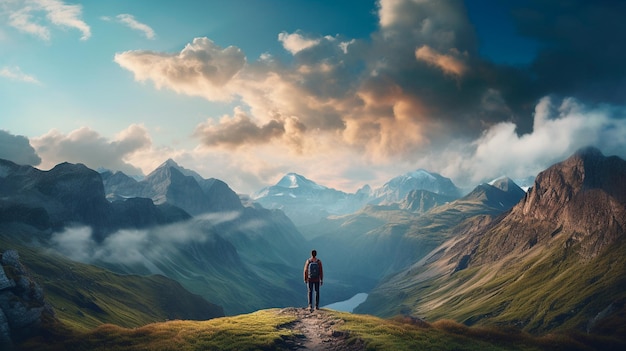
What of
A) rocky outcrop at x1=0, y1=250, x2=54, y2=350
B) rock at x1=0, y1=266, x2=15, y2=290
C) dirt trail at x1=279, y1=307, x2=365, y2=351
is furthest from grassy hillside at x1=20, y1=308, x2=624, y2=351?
rock at x1=0, y1=266, x2=15, y2=290

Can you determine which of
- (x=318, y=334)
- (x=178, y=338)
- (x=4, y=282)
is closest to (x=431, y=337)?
(x=318, y=334)

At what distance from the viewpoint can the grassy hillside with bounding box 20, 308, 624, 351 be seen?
120ft

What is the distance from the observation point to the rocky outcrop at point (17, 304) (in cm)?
3781

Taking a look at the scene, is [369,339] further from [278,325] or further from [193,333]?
[193,333]

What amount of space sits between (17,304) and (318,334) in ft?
98.5

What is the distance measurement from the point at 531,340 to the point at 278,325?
91.9 ft

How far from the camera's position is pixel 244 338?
37656 millimetres

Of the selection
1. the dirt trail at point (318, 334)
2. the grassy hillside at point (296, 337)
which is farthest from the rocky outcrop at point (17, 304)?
the dirt trail at point (318, 334)

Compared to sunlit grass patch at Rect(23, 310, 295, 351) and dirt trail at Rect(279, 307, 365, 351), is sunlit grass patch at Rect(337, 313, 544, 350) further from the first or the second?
sunlit grass patch at Rect(23, 310, 295, 351)

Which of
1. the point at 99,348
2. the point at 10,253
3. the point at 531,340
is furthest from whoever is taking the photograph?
the point at 10,253

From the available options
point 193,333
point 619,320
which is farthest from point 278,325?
point 619,320

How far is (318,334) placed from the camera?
135 feet

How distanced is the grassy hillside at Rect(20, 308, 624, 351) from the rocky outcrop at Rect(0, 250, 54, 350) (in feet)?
6.09

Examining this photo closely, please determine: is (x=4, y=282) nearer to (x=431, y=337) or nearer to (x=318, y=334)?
(x=318, y=334)
